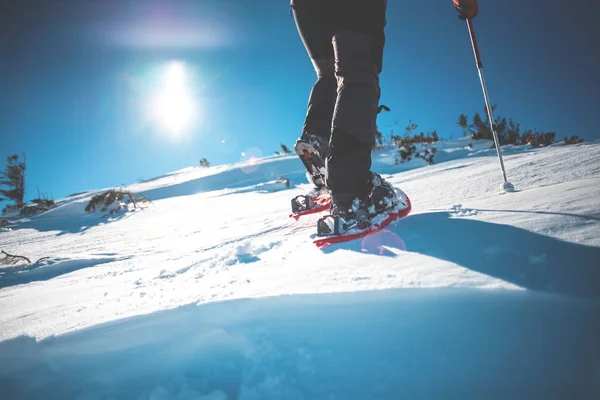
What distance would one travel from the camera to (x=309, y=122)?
1.67 m

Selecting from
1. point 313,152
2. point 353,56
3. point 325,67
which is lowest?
point 313,152

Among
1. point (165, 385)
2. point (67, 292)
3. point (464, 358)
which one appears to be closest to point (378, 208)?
point (464, 358)

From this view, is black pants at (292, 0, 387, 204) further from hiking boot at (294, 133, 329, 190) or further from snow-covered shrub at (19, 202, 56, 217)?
snow-covered shrub at (19, 202, 56, 217)

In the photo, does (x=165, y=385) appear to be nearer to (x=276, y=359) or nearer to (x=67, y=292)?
(x=276, y=359)

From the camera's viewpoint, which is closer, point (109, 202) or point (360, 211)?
point (360, 211)

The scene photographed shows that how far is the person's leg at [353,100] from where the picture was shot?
119 cm

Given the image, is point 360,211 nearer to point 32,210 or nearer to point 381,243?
point 381,243

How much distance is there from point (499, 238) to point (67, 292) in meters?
1.51

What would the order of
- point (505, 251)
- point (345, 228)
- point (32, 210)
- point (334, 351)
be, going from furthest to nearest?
1. point (32, 210)
2. point (345, 228)
3. point (505, 251)
4. point (334, 351)

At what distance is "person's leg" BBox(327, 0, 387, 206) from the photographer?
3.89 ft

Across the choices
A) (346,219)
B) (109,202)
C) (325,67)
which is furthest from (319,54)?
(109,202)

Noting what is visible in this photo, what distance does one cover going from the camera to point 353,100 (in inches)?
47.2

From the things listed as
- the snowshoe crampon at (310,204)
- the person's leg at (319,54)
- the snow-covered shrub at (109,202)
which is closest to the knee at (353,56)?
the person's leg at (319,54)

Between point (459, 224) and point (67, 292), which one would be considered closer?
point (459, 224)
